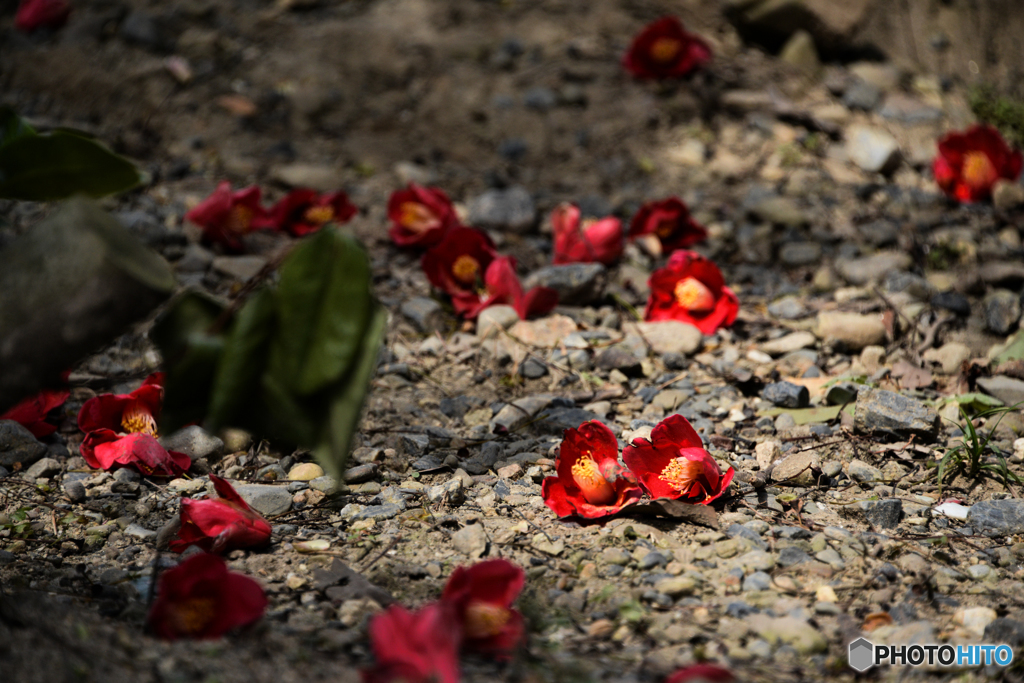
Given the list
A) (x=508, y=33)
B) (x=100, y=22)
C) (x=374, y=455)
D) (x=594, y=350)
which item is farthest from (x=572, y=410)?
(x=100, y=22)

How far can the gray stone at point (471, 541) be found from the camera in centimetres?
151

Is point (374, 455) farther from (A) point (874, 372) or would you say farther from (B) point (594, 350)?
(A) point (874, 372)

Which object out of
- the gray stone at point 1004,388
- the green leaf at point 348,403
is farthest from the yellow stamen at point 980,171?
the green leaf at point 348,403

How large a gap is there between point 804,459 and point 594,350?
28.4 inches

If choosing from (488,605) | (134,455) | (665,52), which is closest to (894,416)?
(488,605)

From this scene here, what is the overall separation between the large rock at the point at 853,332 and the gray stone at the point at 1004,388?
0.32m

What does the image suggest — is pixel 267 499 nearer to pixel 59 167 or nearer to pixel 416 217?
pixel 59 167

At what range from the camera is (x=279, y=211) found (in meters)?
2.71

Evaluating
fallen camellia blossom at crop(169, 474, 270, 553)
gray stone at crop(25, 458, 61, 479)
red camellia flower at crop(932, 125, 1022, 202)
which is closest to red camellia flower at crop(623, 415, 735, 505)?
fallen camellia blossom at crop(169, 474, 270, 553)

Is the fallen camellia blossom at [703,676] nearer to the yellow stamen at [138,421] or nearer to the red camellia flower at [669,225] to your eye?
the yellow stamen at [138,421]

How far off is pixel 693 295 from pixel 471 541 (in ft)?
3.96

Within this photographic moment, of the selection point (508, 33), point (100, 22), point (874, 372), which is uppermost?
point (100, 22)

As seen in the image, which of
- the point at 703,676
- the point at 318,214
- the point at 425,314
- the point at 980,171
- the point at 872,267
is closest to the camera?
the point at 703,676

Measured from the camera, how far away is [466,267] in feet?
8.21
